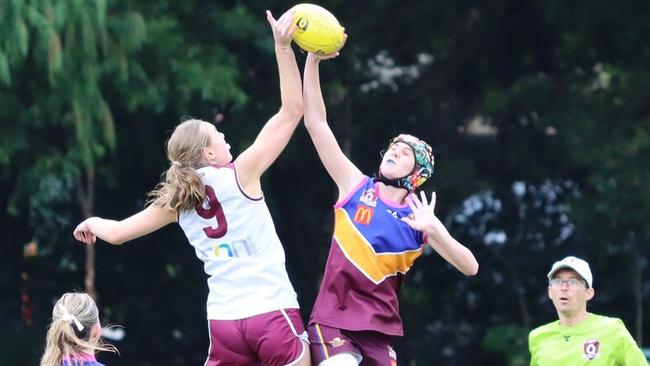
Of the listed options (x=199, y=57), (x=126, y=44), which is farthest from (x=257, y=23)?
(x=126, y=44)

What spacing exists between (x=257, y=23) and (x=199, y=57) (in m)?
0.73

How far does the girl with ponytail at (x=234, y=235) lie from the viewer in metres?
4.72

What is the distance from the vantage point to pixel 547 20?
13297 millimetres

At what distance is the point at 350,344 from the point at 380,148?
8702mm

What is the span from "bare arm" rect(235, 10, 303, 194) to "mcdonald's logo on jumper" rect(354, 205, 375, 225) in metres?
0.46

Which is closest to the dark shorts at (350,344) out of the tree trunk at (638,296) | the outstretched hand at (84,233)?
the outstretched hand at (84,233)

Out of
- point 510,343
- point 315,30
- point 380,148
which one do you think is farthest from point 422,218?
point 380,148

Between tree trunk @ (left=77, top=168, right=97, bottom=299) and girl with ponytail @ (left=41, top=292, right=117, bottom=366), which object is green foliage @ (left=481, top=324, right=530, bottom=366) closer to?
tree trunk @ (left=77, top=168, right=97, bottom=299)

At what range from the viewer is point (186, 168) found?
4.74m

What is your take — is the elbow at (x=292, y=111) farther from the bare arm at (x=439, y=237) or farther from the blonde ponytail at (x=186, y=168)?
the bare arm at (x=439, y=237)

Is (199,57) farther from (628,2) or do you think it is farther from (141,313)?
(628,2)

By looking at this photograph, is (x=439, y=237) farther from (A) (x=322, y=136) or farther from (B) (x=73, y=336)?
(B) (x=73, y=336)

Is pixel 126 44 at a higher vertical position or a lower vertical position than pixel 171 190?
higher

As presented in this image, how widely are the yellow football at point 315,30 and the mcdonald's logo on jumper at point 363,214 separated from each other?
26.9 inches
